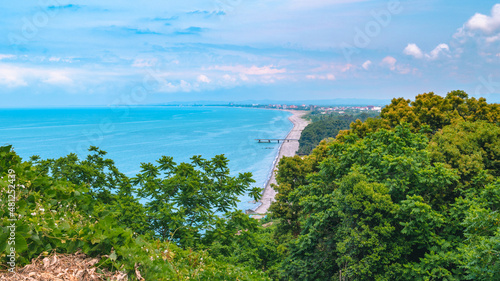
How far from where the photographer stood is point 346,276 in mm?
9180

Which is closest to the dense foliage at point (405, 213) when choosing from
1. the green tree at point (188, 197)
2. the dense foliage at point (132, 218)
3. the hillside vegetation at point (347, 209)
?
the hillside vegetation at point (347, 209)

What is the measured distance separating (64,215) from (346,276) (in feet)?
24.7

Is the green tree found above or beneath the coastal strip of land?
above

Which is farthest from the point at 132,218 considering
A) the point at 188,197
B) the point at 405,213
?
the point at 405,213

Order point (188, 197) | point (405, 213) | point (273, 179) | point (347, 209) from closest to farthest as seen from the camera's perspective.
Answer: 1. point (405, 213)
2. point (347, 209)
3. point (188, 197)
4. point (273, 179)

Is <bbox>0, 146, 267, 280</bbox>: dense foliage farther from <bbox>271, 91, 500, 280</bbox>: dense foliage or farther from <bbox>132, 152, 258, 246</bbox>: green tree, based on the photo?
<bbox>271, 91, 500, 280</bbox>: dense foliage

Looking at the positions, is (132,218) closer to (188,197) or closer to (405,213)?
(188,197)

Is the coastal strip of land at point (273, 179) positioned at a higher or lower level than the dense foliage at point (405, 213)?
lower

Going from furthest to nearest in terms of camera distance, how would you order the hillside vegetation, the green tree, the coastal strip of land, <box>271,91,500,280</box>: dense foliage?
the coastal strip of land, the green tree, <box>271,91,500,280</box>: dense foliage, the hillside vegetation

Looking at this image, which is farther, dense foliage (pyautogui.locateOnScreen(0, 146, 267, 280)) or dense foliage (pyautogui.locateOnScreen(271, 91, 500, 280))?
dense foliage (pyautogui.locateOnScreen(271, 91, 500, 280))

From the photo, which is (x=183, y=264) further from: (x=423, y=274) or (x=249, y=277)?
(x=423, y=274)

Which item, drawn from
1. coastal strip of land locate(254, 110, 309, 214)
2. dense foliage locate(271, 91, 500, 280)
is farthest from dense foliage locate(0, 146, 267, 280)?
coastal strip of land locate(254, 110, 309, 214)

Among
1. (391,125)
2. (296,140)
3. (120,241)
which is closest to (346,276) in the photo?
(120,241)

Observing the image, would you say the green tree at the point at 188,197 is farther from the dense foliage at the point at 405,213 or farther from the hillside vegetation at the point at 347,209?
the dense foliage at the point at 405,213
